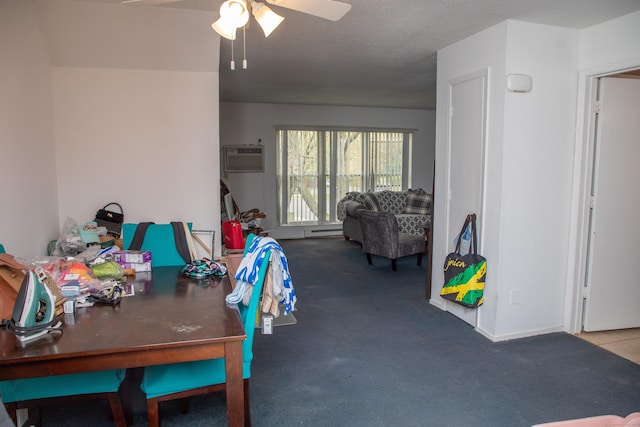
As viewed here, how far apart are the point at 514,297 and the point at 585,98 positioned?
165cm

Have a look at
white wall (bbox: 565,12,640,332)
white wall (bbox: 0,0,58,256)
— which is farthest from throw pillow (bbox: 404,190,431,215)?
white wall (bbox: 0,0,58,256)

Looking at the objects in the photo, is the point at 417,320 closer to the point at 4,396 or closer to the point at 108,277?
the point at 108,277

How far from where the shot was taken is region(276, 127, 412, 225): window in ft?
25.8

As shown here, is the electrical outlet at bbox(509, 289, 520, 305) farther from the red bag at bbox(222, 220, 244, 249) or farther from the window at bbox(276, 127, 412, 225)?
the window at bbox(276, 127, 412, 225)

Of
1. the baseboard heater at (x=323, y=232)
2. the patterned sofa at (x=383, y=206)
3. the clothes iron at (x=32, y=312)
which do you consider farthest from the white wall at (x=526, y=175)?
the baseboard heater at (x=323, y=232)

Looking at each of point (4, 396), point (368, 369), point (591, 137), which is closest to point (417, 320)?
point (368, 369)

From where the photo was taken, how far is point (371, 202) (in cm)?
691

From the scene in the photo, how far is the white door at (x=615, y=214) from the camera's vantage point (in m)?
3.33

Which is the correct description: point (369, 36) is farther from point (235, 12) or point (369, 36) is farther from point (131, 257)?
point (131, 257)

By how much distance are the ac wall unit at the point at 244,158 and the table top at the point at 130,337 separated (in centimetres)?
564

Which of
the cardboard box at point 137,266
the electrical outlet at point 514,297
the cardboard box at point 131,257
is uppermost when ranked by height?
the cardboard box at point 131,257

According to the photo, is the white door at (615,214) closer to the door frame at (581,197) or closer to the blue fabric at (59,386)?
the door frame at (581,197)

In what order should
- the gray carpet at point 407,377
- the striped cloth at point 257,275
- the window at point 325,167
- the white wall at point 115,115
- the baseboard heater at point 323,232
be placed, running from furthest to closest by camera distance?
the baseboard heater at point 323,232 → the window at point 325,167 → the white wall at point 115,115 → the gray carpet at point 407,377 → the striped cloth at point 257,275

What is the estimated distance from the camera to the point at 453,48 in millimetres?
3742
